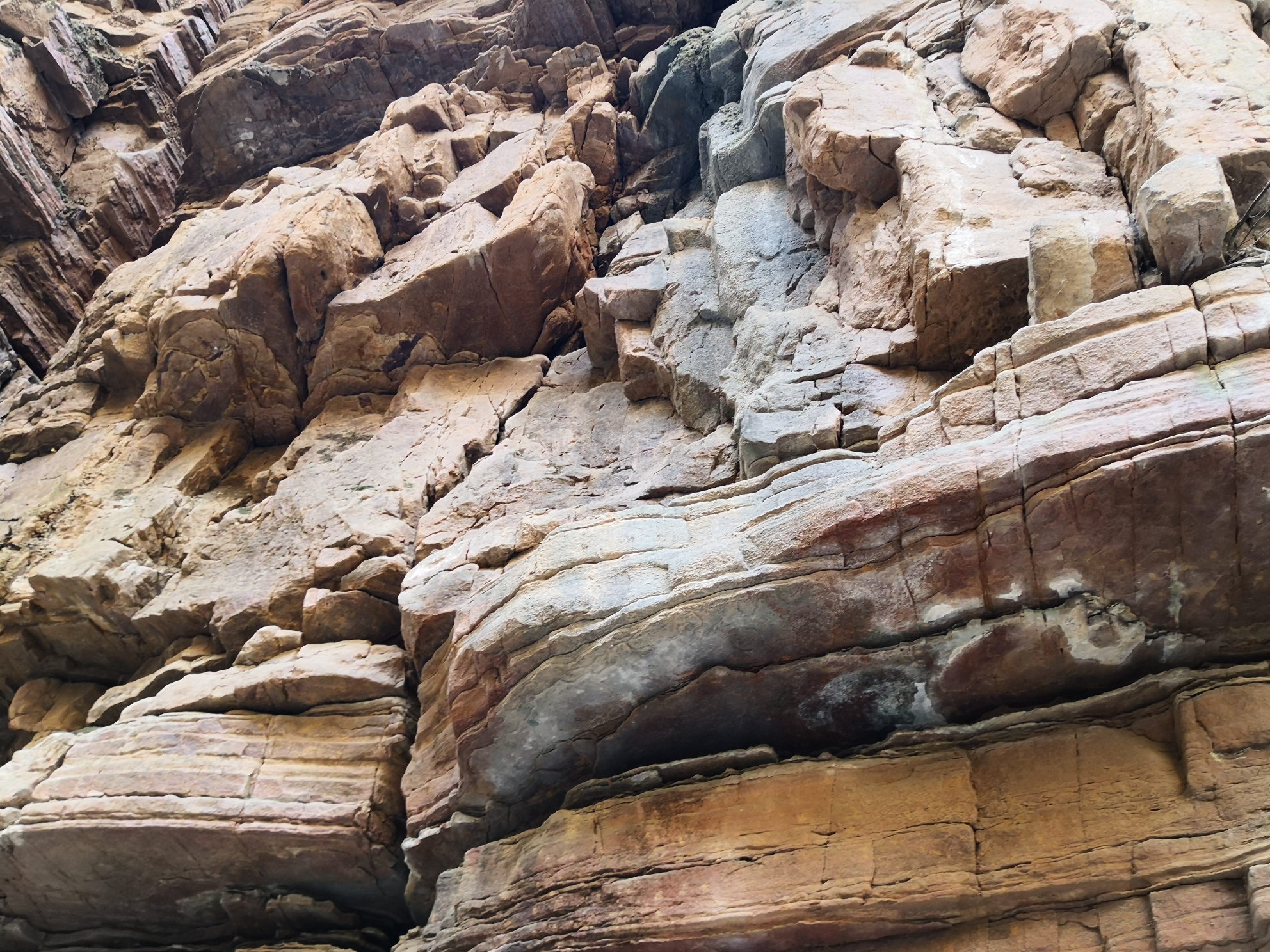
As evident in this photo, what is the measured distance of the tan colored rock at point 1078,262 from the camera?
7207 millimetres

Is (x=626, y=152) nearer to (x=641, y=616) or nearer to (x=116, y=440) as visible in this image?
(x=116, y=440)

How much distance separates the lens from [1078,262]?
732 centimetres

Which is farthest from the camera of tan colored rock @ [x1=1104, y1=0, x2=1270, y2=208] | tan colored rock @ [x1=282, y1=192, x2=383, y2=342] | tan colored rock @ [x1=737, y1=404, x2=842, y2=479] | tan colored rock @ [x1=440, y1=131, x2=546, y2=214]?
tan colored rock @ [x1=440, y1=131, x2=546, y2=214]

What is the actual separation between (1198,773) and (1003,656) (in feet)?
4.39

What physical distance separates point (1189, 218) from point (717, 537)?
4.39 meters

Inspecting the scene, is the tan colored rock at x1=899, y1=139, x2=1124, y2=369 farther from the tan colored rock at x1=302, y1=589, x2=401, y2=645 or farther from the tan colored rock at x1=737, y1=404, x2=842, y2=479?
the tan colored rock at x1=302, y1=589, x2=401, y2=645

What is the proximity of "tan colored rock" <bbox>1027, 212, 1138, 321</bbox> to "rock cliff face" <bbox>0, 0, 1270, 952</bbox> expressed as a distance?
38 mm

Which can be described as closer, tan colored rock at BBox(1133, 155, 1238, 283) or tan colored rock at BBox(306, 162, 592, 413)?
tan colored rock at BBox(1133, 155, 1238, 283)

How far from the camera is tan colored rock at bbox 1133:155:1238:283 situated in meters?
6.75

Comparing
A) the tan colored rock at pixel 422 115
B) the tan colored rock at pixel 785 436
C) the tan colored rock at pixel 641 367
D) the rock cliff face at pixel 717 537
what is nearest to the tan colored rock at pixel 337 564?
the rock cliff face at pixel 717 537

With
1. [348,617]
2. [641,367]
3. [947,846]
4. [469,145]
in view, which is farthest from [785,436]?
[469,145]

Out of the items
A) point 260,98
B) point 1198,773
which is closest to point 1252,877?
point 1198,773

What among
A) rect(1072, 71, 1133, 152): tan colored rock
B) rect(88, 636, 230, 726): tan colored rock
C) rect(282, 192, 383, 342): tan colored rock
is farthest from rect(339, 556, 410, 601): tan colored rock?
rect(1072, 71, 1133, 152): tan colored rock

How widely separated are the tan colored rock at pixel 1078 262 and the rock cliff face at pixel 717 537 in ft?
0.12
